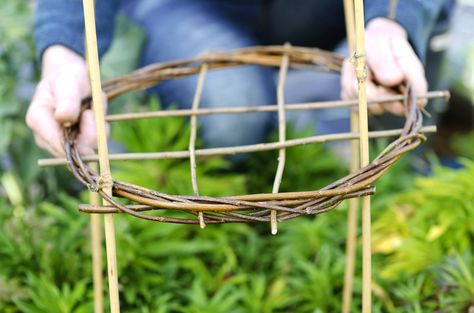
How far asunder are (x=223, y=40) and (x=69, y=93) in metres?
0.62

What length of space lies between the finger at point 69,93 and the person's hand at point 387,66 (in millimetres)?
394

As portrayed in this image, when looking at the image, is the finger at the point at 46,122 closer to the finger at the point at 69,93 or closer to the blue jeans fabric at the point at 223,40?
the finger at the point at 69,93

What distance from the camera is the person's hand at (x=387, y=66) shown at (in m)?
0.83

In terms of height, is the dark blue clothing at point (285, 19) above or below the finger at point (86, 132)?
above

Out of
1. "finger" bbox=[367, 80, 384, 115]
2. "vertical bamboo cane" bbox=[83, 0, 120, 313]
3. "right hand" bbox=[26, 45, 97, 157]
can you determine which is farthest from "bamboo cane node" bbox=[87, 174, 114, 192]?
"finger" bbox=[367, 80, 384, 115]

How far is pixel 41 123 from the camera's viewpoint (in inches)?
32.3

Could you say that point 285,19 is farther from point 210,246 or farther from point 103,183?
point 103,183

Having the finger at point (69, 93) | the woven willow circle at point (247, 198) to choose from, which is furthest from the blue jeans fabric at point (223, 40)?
the woven willow circle at point (247, 198)

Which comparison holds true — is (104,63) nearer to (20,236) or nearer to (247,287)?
(20,236)

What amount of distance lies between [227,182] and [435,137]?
3.21ft

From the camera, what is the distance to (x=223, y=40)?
138 centimetres

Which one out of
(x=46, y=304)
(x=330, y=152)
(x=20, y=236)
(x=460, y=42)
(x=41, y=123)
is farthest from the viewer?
(x=460, y=42)

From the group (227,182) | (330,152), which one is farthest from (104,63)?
(330,152)

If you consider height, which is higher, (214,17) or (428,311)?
(214,17)
